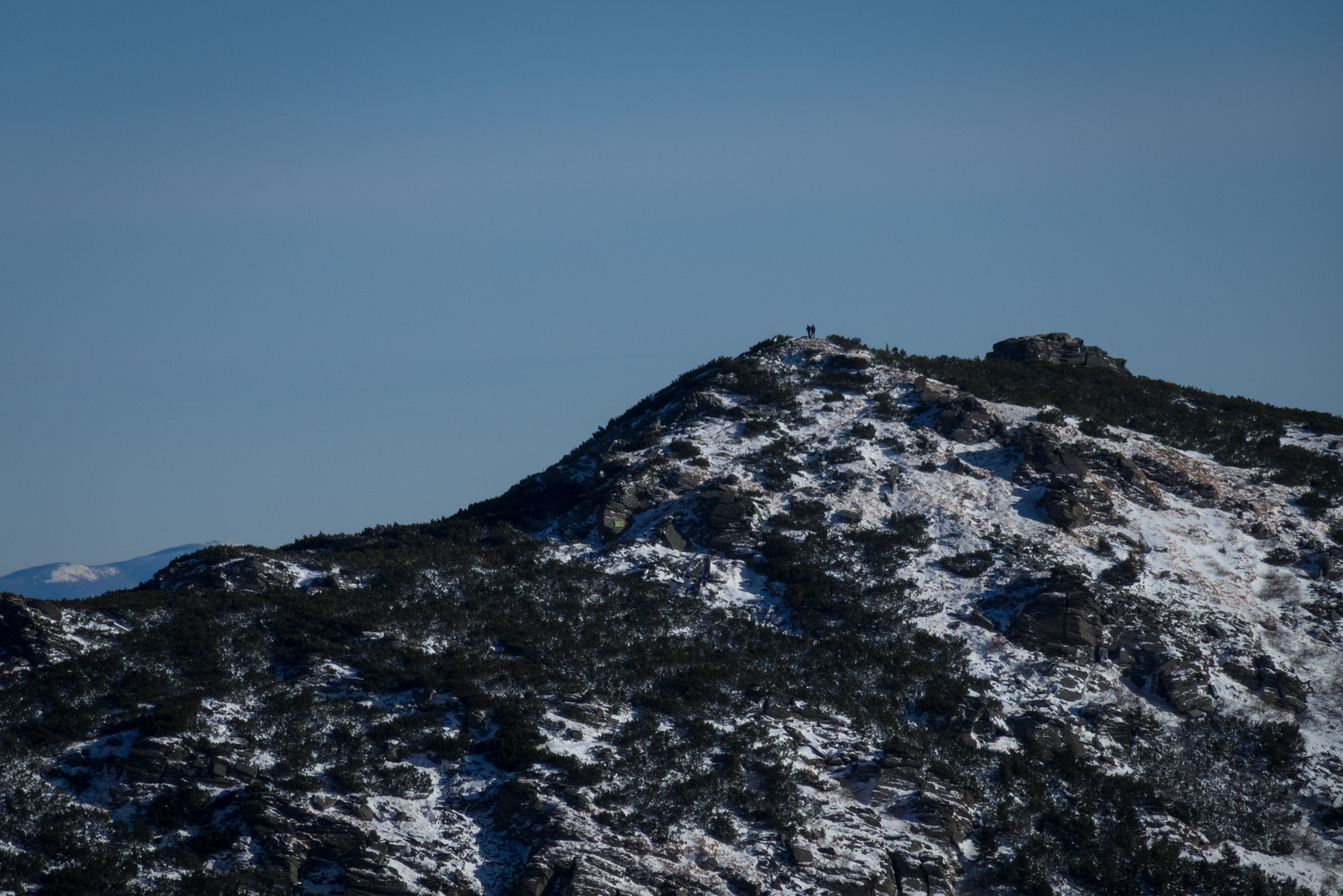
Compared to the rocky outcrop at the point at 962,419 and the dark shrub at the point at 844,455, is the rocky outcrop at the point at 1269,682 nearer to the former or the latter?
the rocky outcrop at the point at 962,419

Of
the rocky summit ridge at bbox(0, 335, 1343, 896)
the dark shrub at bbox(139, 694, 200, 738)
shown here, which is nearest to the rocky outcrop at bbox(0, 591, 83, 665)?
the rocky summit ridge at bbox(0, 335, 1343, 896)

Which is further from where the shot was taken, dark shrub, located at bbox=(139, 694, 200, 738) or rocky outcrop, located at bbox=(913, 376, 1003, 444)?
rocky outcrop, located at bbox=(913, 376, 1003, 444)

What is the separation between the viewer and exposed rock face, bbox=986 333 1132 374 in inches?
2788

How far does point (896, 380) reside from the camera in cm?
6356

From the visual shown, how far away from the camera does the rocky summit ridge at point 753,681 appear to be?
32.0m

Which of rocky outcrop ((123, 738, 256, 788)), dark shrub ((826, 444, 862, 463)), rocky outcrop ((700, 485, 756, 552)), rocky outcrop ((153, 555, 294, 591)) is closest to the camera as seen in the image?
rocky outcrop ((123, 738, 256, 788))

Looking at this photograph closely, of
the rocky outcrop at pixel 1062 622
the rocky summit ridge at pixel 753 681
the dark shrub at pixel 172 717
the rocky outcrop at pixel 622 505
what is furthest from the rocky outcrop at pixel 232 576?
the rocky outcrop at pixel 1062 622

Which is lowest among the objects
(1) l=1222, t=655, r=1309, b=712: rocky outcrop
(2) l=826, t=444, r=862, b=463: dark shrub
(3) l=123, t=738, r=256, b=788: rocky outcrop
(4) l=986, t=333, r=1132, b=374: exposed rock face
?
(3) l=123, t=738, r=256, b=788: rocky outcrop

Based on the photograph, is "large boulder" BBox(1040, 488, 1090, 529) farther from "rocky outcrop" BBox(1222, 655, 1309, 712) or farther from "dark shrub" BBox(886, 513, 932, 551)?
"rocky outcrop" BBox(1222, 655, 1309, 712)

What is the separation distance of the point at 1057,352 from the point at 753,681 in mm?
41641

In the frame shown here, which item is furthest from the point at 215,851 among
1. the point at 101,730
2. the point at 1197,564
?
the point at 1197,564

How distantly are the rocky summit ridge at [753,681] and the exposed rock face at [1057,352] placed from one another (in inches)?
434

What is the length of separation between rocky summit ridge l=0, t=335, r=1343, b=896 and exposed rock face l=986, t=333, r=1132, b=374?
11.0 meters

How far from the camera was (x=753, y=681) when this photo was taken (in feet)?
134
